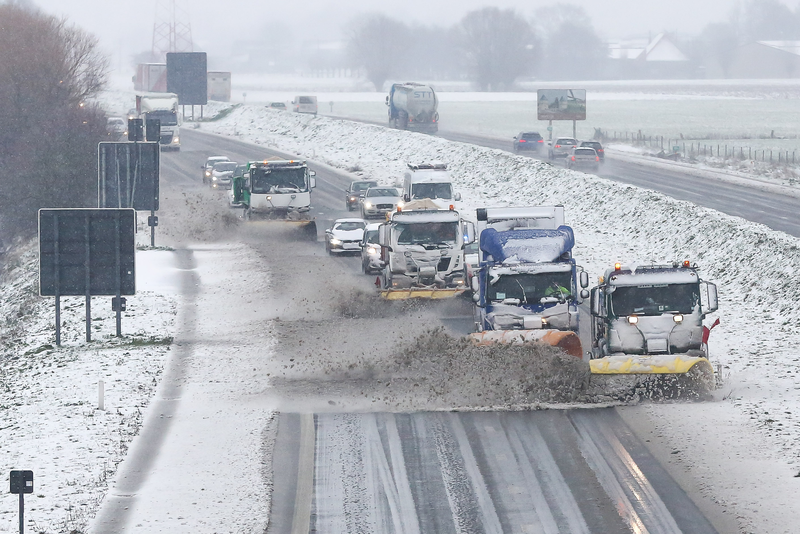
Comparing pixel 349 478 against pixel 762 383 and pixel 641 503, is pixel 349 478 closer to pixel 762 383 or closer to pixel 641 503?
pixel 641 503

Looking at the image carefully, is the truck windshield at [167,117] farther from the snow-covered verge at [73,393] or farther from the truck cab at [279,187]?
the snow-covered verge at [73,393]

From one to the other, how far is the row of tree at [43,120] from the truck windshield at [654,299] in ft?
123

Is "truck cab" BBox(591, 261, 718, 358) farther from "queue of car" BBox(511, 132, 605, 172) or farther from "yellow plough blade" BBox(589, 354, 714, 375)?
"queue of car" BBox(511, 132, 605, 172)

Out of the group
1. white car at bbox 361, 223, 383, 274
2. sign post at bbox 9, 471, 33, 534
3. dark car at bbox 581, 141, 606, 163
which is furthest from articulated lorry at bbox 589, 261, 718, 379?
dark car at bbox 581, 141, 606, 163

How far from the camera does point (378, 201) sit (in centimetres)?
4303

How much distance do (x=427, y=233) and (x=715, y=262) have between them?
429 inches

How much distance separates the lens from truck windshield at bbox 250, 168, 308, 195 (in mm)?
38188

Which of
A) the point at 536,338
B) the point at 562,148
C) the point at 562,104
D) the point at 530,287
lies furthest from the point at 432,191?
the point at 562,104

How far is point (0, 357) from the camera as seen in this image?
89.0 ft

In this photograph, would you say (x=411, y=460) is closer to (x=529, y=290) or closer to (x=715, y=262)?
(x=529, y=290)

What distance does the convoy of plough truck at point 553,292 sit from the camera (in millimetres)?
19312

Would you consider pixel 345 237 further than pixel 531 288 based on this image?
Yes

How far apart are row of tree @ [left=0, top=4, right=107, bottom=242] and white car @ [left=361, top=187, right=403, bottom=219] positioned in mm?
16250

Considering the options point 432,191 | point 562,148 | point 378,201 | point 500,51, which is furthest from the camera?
point 500,51
